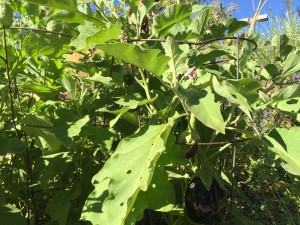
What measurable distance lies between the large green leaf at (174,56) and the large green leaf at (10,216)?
0.57 metres

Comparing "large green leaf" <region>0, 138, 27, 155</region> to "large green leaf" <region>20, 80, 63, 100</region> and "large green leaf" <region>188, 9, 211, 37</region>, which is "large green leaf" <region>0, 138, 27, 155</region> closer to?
"large green leaf" <region>20, 80, 63, 100</region>

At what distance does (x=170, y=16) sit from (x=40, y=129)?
1.46 feet

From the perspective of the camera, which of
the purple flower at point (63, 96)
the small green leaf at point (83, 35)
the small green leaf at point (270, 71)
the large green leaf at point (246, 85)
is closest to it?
the large green leaf at point (246, 85)

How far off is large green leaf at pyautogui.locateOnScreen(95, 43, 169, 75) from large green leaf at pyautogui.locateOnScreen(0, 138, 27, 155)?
378 mm

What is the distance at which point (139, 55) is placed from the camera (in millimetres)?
876

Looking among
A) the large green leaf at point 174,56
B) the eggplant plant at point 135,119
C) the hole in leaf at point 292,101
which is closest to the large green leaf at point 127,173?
the eggplant plant at point 135,119

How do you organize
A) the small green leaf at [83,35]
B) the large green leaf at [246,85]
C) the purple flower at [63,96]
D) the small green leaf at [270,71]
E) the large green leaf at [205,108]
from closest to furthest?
the large green leaf at [205,108] → the large green leaf at [246,85] → the small green leaf at [83,35] → the small green leaf at [270,71] → the purple flower at [63,96]

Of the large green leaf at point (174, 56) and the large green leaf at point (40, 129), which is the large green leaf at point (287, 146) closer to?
the large green leaf at point (174, 56)

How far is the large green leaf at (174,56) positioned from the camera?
907 mm

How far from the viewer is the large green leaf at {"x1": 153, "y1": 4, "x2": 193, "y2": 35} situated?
112cm

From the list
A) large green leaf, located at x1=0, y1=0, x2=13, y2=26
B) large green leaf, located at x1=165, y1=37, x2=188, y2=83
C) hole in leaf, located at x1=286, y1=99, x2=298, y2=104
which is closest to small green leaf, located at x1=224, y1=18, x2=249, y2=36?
hole in leaf, located at x1=286, y1=99, x2=298, y2=104

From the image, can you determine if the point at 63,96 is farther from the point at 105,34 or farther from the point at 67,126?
the point at 105,34

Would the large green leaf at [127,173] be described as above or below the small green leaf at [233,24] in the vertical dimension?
below

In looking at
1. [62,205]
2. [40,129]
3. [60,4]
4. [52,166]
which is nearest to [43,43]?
[60,4]
